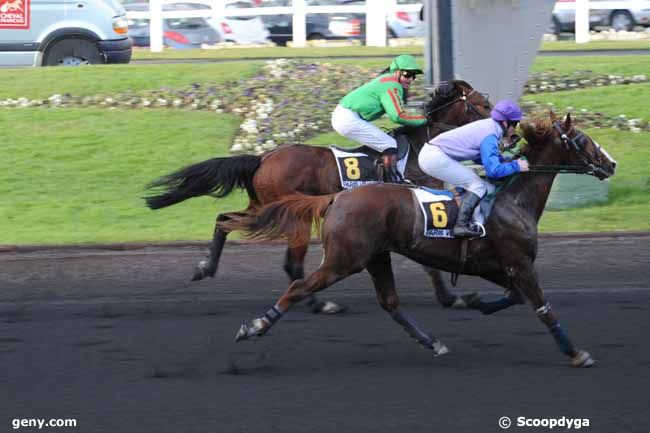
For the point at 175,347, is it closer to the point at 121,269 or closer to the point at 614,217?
the point at 121,269

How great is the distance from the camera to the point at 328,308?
8.92 m

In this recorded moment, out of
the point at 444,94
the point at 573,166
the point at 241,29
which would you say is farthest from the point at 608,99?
the point at 241,29

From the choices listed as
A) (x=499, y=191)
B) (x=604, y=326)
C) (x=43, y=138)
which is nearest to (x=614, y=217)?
(x=604, y=326)

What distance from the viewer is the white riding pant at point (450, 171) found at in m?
7.75

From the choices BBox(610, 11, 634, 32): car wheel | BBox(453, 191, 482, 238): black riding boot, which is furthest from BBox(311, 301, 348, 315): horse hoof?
BBox(610, 11, 634, 32): car wheel

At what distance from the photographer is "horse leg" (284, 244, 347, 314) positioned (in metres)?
8.93

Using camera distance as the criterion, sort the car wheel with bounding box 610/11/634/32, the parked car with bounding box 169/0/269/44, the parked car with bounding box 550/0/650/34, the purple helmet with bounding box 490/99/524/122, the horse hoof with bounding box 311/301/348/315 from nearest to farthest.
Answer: the purple helmet with bounding box 490/99/524/122 < the horse hoof with bounding box 311/301/348/315 < the parked car with bounding box 550/0/650/34 < the parked car with bounding box 169/0/269/44 < the car wheel with bounding box 610/11/634/32

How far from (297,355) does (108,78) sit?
39.0 ft

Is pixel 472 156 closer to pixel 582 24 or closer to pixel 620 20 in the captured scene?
pixel 582 24

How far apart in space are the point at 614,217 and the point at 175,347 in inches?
262

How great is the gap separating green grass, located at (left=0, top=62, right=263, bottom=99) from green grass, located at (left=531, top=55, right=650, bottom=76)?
5.04 meters

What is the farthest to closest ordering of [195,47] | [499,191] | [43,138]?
[195,47]
[43,138]
[499,191]

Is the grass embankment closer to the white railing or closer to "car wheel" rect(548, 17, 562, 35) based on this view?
the white railing

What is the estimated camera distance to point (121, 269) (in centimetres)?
1069
